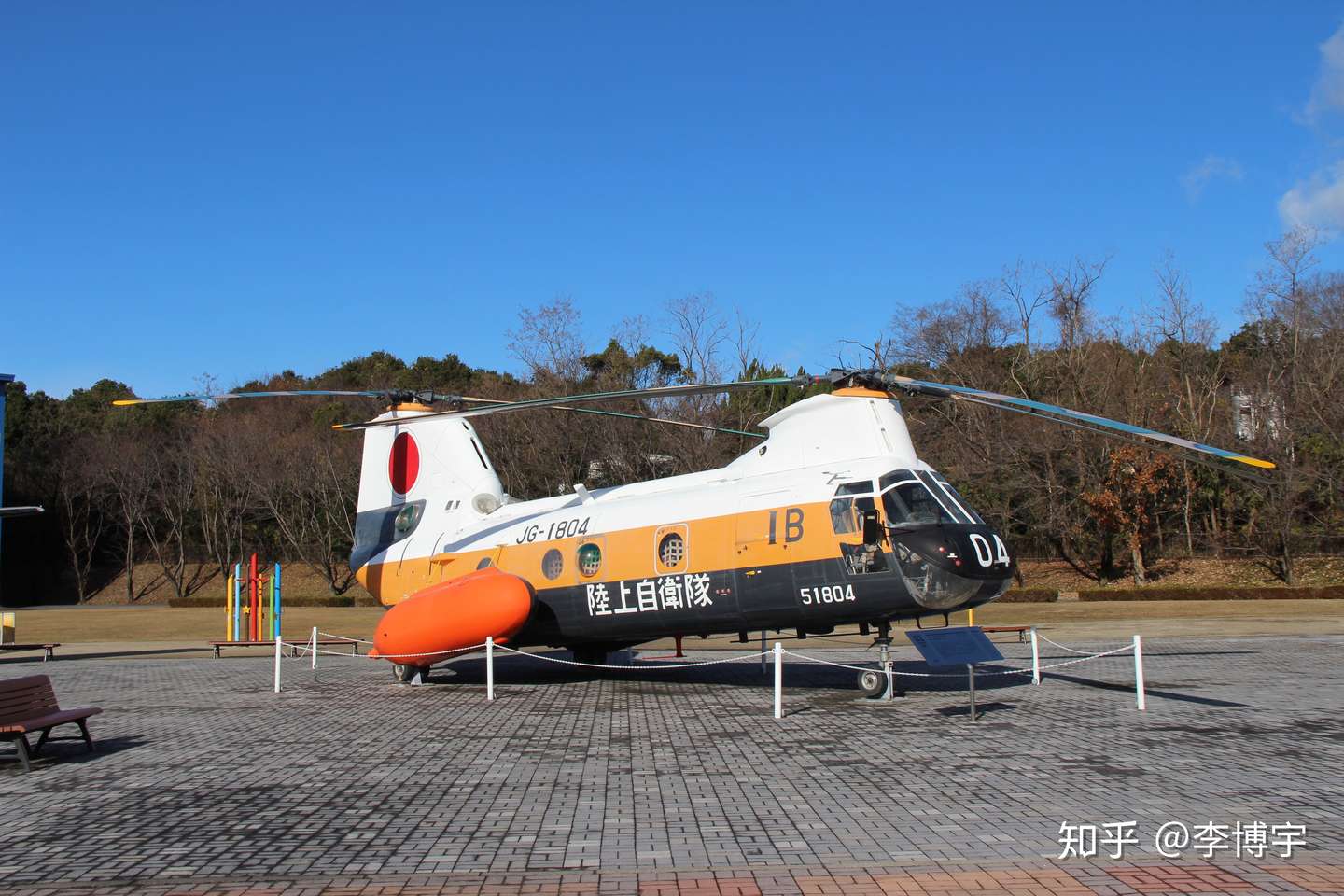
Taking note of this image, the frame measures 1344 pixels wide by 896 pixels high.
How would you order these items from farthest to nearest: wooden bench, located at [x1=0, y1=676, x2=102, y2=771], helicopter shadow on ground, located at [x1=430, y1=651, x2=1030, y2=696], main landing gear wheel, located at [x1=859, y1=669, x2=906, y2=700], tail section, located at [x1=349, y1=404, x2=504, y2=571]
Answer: tail section, located at [x1=349, y1=404, x2=504, y2=571], helicopter shadow on ground, located at [x1=430, y1=651, x2=1030, y2=696], main landing gear wheel, located at [x1=859, y1=669, x2=906, y2=700], wooden bench, located at [x1=0, y1=676, x2=102, y2=771]

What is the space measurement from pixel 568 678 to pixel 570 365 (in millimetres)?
35689

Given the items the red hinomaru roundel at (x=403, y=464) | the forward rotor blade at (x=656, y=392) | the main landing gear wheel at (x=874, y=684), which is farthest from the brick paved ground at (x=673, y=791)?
the red hinomaru roundel at (x=403, y=464)

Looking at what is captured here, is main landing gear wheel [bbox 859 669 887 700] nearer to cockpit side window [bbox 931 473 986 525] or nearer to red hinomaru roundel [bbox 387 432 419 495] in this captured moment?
cockpit side window [bbox 931 473 986 525]

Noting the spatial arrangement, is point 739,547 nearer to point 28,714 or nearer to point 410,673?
point 410,673

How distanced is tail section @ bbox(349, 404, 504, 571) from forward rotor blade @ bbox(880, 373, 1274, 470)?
916 cm

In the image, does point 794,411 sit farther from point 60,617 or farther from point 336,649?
point 60,617

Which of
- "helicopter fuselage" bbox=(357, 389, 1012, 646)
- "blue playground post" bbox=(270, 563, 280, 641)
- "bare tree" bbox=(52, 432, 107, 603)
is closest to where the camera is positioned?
"helicopter fuselage" bbox=(357, 389, 1012, 646)

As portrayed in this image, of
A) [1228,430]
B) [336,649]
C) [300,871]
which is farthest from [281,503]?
[300,871]

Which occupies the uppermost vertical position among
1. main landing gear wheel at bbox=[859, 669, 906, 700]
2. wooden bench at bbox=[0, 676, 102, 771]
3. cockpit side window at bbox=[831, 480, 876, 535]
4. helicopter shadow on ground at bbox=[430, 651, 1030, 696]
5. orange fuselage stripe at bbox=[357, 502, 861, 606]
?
cockpit side window at bbox=[831, 480, 876, 535]

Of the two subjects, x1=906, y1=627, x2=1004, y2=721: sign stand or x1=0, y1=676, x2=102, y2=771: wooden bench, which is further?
x1=906, y1=627, x2=1004, y2=721: sign stand

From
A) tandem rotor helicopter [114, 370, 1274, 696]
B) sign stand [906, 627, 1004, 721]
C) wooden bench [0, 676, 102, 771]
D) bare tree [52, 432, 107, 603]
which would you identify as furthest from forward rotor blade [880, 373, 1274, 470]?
bare tree [52, 432, 107, 603]

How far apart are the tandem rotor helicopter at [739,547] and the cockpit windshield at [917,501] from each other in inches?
1.0

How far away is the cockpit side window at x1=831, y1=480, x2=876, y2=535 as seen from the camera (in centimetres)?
1489

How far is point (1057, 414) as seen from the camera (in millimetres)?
14406
